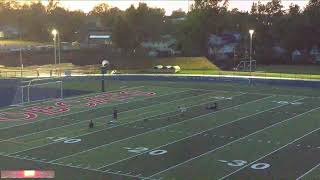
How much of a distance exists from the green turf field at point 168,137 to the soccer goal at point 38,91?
158 cm

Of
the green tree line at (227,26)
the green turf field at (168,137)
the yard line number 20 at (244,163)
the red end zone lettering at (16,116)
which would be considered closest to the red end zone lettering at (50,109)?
the green turf field at (168,137)

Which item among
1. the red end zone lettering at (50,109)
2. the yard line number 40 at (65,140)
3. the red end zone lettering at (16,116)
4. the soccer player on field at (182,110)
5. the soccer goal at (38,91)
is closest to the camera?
the yard line number 40 at (65,140)

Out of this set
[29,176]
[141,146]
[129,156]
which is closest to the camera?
[29,176]

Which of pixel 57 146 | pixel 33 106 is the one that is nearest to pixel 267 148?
pixel 57 146

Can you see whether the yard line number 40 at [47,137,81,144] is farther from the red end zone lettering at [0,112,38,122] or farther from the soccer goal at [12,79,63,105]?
the soccer goal at [12,79,63,105]

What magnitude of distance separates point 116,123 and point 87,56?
52031 millimetres

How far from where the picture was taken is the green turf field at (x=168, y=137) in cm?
1861

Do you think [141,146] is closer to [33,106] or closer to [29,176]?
[29,176]

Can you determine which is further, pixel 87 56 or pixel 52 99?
pixel 87 56

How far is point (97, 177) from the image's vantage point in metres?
17.6

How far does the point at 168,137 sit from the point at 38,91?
18.6m

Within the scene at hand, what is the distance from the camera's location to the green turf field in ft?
61.1

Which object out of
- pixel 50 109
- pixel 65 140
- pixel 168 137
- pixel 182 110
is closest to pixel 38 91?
pixel 50 109

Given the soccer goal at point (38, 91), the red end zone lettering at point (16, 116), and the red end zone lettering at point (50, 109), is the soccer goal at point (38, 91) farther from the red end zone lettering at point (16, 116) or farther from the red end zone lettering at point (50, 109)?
the red end zone lettering at point (16, 116)
